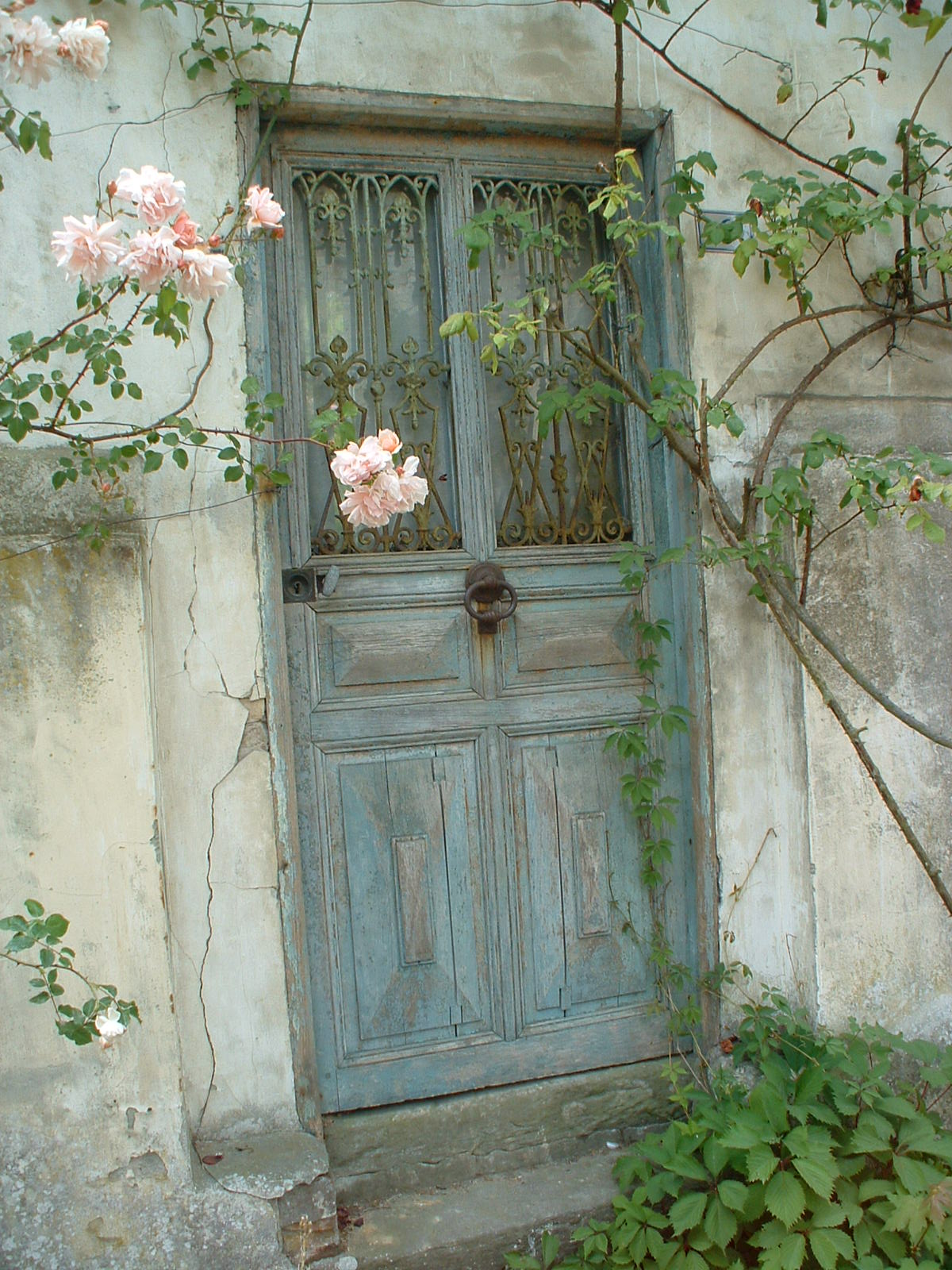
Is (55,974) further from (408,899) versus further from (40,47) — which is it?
(40,47)

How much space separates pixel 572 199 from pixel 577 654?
133 centimetres

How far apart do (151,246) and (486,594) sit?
125 centimetres

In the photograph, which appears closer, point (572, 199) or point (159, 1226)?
point (159, 1226)

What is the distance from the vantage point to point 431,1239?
2.50m

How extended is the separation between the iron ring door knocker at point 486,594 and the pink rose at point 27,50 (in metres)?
1.49

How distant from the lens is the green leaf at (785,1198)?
227cm

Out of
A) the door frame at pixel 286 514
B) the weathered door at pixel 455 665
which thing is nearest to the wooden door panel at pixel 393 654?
the weathered door at pixel 455 665

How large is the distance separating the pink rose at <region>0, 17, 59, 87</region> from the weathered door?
3.03 feet

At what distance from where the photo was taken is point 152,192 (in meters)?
1.90

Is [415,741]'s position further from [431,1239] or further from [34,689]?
[431,1239]

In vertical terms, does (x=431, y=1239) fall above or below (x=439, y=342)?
below

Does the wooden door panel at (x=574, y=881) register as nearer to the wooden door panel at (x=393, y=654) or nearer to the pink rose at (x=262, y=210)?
the wooden door panel at (x=393, y=654)

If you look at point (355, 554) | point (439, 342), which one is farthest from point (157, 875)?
point (439, 342)

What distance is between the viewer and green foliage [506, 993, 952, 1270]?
91.4 inches
